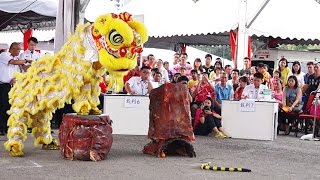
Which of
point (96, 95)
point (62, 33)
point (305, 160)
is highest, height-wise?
point (62, 33)

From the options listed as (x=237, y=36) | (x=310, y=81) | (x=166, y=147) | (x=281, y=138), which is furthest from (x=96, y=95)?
(x=237, y=36)

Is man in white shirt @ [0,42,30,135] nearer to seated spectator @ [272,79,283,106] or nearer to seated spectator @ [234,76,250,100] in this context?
seated spectator @ [234,76,250,100]

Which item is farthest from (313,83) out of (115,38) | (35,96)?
(35,96)

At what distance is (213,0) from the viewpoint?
20.3m

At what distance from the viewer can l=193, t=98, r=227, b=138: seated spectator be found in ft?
42.6

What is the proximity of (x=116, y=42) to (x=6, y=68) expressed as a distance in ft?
13.0

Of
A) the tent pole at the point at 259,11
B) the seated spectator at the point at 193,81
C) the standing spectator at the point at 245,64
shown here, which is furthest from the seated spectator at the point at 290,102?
the tent pole at the point at 259,11

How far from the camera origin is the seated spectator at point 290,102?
46.5 feet

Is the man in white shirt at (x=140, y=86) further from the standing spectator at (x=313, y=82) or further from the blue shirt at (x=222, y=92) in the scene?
the standing spectator at (x=313, y=82)

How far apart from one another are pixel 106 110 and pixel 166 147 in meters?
3.34

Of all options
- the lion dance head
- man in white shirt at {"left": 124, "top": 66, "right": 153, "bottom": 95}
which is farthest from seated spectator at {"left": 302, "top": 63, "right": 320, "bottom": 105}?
the lion dance head

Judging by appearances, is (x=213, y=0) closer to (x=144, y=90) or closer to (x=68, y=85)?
(x=144, y=90)

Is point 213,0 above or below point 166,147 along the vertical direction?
above

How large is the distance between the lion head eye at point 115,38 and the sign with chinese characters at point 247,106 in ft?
15.8
